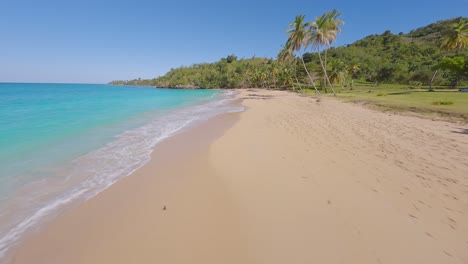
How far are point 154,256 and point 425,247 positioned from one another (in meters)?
3.92

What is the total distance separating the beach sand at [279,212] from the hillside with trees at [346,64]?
30181 millimetres

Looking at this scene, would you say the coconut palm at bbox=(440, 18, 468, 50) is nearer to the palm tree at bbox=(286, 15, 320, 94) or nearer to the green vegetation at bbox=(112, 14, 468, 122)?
the green vegetation at bbox=(112, 14, 468, 122)

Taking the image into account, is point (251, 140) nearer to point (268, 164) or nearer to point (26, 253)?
point (268, 164)

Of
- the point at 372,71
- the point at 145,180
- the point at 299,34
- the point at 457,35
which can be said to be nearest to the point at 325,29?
the point at 299,34

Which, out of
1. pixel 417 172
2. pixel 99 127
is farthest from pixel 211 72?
pixel 417 172

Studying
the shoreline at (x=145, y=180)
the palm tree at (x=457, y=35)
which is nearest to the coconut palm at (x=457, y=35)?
the palm tree at (x=457, y=35)

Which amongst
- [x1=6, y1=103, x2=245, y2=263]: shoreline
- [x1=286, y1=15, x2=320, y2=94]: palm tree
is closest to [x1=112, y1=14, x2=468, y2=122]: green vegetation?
[x1=286, y1=15, x2=320, y2=94]: palm tree

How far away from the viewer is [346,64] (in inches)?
2601

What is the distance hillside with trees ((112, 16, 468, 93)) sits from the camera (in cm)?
3438

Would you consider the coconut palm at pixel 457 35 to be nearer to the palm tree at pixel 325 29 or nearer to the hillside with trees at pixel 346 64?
the hillside with trees at pixel 346 64

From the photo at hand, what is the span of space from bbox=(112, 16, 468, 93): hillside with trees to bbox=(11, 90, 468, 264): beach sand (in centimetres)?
3018

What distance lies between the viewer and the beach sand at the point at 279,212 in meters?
3.11

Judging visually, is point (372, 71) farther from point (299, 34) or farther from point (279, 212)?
point (279, 212)

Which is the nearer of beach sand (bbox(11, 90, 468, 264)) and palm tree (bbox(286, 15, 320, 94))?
beach sand (bbox(11, 90, 468, 264))
